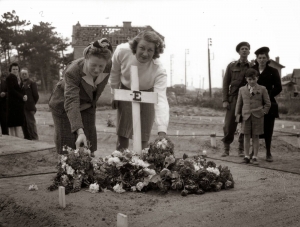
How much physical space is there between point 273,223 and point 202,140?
744 cm

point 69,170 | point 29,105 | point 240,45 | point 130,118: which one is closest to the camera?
point 69,170

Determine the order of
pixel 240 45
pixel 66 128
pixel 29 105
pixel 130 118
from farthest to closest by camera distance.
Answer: pixel 29 105 < pixel 240 45 < pixel 130 118 < pixel 66 128

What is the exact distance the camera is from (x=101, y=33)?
28531 millimetres

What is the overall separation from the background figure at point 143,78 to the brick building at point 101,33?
21948 millimetres

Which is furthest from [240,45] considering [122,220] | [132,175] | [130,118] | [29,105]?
[122,220]

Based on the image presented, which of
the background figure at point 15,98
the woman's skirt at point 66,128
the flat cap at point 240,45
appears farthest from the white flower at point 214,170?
the background figure at point 15,98

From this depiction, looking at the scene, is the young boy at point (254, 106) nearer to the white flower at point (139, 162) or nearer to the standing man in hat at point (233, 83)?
the standing man in hat at point (233, 83)

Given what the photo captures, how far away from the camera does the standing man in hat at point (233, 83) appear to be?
6.95 meters

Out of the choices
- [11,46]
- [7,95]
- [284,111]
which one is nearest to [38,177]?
[7,95]

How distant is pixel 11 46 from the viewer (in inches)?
1218

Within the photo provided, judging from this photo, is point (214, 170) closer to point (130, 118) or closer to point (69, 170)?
point (130, 118)

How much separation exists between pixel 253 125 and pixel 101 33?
76.5ft

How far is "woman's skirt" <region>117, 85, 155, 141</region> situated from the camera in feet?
14.8

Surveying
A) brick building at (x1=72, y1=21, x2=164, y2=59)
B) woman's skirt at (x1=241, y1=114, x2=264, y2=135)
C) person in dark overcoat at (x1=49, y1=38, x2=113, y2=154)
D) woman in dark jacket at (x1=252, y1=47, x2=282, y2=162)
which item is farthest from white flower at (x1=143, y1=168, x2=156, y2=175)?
brick building at (x1=72, y1=21, x2=164, y2=59)
